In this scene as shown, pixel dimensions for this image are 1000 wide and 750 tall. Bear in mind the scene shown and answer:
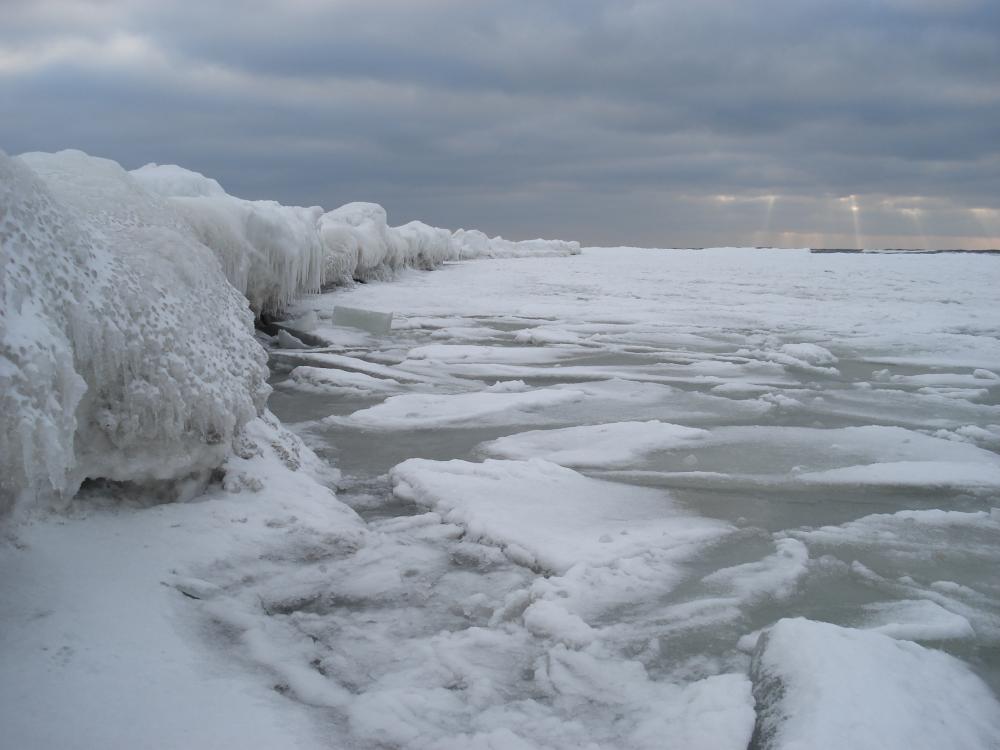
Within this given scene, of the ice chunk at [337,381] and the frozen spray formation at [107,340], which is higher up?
the frozen spray formation at [107,340]

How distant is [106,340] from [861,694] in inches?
99.3

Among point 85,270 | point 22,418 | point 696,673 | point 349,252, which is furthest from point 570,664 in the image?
point 349,252

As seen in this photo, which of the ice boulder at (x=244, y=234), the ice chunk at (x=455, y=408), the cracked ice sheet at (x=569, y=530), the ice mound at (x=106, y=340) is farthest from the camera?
the ice boulder at (x=244, y=234)

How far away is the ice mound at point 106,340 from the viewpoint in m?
2.04

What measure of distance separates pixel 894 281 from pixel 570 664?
21495 millimetres

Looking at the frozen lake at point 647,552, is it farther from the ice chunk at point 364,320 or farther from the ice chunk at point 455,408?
the ice chunk at point 364,320

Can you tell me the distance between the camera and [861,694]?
1.89 meters

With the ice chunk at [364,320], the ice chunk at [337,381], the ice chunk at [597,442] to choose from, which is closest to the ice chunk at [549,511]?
the ice chunk at [597,442]

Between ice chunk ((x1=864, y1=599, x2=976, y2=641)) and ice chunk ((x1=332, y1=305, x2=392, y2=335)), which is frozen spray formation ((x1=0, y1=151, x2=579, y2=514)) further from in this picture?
ice chunk ((x1=332, y1=305, x2=392, y2=335))

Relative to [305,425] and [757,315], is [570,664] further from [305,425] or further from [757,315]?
[757,315]

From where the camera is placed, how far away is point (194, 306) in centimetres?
327

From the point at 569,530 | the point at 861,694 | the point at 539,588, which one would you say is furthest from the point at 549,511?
the point at 861,694

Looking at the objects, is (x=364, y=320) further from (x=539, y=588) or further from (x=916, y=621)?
(x=916, y=621)

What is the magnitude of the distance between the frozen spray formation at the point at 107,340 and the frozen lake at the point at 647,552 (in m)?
0.70
